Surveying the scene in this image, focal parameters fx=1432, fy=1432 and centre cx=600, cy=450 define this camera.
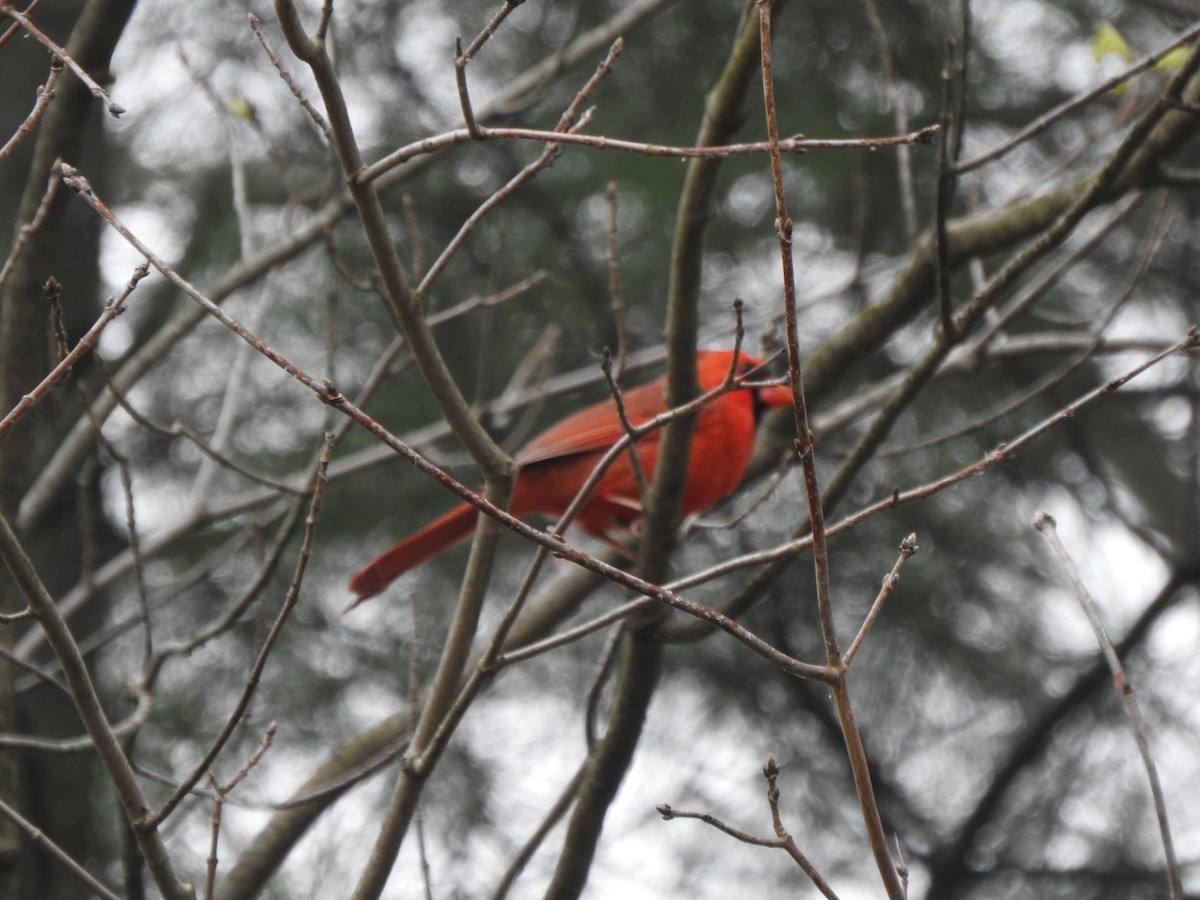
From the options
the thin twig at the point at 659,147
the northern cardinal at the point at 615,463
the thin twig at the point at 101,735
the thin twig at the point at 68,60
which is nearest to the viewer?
the thin twig at the point at 659,147

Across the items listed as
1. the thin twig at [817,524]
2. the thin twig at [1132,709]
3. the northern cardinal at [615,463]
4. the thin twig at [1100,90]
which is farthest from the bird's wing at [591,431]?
the thin twig at [817,524]

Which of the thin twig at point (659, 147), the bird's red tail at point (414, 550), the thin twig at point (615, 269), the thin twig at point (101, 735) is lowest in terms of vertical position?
the thin twig at point (101, 735)

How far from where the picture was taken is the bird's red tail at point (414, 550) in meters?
3.89

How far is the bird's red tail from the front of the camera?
3887 mm

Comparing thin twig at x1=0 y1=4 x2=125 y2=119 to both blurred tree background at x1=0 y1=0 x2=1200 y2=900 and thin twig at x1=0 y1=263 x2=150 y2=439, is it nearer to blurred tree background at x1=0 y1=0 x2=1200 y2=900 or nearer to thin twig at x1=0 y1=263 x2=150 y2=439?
thin twig at x1=0 y1=263 x2=150 y2=439

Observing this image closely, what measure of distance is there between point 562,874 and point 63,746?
97 cm

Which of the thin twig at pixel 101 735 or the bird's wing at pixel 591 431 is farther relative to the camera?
the bird's wing at pixel 591 431

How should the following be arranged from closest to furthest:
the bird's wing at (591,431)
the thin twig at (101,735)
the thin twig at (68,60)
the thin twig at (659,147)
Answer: the thin twig at (659,147)
the thin twig at (68,60)
the thin twig at (101,735)
the bird's wing at (591,431)

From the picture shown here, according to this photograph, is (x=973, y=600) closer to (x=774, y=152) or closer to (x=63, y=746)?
(x=63, y=746)

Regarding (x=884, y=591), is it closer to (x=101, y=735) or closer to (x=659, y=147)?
(x=659, y=147)

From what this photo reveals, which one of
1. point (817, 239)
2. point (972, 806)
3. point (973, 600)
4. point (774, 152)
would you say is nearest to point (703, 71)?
point (817, 239)

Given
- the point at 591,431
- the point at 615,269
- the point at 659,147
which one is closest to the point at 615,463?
the point at 591,431

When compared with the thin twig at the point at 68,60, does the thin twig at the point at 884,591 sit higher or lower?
lower

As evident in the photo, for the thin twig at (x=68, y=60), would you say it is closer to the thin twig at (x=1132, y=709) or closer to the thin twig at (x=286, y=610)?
the thin twig at (x=286, y=610)
